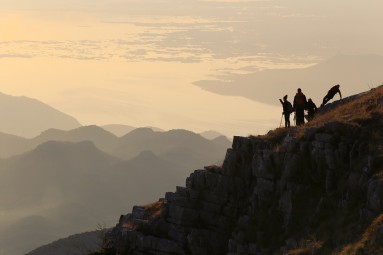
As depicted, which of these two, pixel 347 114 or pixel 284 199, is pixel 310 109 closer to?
pixel 347 114

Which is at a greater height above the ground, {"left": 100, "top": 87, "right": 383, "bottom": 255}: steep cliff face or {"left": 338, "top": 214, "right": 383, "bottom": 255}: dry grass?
{"left": 100, "top": 87, "right": 383, "bottom": 255}: steep cliff face

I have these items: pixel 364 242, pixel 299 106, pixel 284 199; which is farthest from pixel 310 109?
pixel 364 242

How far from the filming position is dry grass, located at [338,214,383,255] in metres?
39.9

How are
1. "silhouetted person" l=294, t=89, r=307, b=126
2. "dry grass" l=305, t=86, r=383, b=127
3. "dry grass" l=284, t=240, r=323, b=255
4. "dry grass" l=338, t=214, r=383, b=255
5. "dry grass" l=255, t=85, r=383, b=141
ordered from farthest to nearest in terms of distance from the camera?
"silhouetted person" l=294, t=89, r=307, b=126 < "dry grass" l=305, t=86, r=383, b=127 < "dry grass" l=255, t=85, r=383, b=141 < "dry grass" l=284, t=240, r=323, b=255 < "dry grass" l=338, t=214, r=383, b=255

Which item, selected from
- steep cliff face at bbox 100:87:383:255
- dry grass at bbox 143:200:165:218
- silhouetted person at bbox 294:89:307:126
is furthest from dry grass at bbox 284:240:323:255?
silhouetted person at bbox 294:89:307:126

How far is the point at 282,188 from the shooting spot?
52.5 metres

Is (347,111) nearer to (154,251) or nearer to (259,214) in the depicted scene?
(259,214)

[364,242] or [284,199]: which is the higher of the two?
[284,199]

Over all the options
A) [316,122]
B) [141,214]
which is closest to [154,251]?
[141,214]

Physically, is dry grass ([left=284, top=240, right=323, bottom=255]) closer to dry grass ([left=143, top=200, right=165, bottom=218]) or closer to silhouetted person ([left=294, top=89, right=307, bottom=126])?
dry grass ([left=143, top=200, right=165, bottom=218])

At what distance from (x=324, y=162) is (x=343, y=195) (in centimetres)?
303

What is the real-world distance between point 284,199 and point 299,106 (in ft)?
34.4

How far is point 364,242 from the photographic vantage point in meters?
40.3

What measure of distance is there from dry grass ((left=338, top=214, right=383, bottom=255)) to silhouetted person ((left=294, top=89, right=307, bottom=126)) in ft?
60.9
